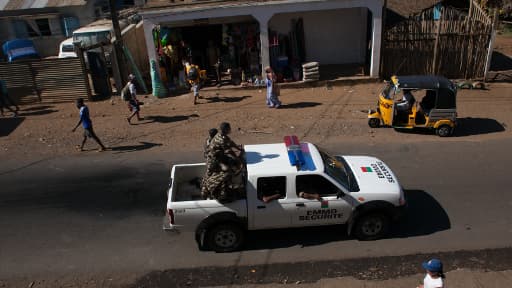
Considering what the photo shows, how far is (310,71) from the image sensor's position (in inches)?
682

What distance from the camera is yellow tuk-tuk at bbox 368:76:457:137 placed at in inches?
471

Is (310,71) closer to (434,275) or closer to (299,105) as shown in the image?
(299,105)

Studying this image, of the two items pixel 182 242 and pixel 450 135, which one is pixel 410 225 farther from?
pixel 450 135

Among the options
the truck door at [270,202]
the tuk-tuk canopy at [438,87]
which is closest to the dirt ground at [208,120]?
the tuk-tuk canopy at [438,87]

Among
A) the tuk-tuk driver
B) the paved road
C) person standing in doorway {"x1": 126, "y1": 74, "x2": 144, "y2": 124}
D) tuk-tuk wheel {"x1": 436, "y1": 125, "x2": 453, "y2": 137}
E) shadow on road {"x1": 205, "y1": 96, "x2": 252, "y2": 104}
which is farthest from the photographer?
shadow on road {"x1": 205, "y1": 96, "x2": 252, "y2": 104}

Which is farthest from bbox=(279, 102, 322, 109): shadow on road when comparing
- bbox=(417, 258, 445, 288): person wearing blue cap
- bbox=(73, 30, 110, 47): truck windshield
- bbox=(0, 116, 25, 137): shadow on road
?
bbox=(73, 30, 110, 47): truck windshield

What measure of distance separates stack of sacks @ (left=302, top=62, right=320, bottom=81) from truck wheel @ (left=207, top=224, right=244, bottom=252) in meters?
10.9

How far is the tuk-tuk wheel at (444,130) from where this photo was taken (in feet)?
40.1

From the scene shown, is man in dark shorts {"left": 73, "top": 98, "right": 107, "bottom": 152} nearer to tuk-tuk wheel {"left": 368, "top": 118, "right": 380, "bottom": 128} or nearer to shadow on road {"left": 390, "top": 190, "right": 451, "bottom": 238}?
tuk-tuk wheel {"left": 368, "top": 118, "right": 380, "bottom": 128}

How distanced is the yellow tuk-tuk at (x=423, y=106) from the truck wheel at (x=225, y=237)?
22.1ft

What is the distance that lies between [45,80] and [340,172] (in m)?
13.9

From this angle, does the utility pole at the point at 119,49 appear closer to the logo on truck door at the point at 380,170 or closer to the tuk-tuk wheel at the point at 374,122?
the tuk-tuk wheel at the point at 374,122

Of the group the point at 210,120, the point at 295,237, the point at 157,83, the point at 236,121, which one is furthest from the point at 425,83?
the point at 157,83

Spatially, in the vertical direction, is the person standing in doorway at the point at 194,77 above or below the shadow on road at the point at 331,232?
above
